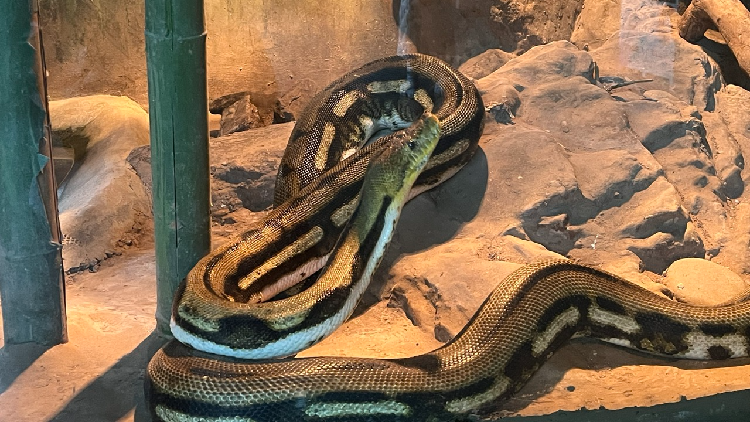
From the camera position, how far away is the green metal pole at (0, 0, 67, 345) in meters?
3.52

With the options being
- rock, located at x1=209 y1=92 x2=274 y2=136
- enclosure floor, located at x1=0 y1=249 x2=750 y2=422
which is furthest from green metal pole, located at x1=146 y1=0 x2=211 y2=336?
rock, located at x1=209 y1=92 x2=274 y2=136

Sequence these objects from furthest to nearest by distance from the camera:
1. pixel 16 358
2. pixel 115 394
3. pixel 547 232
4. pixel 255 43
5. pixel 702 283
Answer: pixel 255 43
pixel 547 232
pixel 702 283
pixel 16 358
pixel 115 394

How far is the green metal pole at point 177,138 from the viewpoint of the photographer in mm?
3492

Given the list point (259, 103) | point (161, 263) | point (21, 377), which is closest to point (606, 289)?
point (161, 263)

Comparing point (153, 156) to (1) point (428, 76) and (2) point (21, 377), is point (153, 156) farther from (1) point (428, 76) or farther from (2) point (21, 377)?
(1) point (428, 76)

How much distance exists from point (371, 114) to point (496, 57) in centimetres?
181

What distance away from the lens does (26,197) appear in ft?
12.2

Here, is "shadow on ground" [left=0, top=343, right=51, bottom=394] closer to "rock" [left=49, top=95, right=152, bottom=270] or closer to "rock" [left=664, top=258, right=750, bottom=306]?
"rock" [left=49, top=95, right=152, bottom=270]

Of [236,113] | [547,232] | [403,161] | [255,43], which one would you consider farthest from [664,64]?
[236,113]

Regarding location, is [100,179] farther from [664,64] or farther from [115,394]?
[664,64]

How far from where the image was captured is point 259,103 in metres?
6.35

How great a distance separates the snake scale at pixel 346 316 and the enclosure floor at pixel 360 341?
0.37 feet

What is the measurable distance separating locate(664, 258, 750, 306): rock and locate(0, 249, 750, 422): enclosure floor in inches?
24.4

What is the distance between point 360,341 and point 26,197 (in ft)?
5.91
